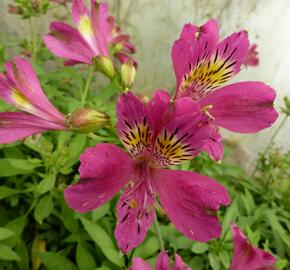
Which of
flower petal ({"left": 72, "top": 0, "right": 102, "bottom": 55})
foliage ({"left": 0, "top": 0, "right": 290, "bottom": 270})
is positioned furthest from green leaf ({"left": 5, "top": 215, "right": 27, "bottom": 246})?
flower petal ({"left": 72, "top": 0, "right": 102, "bottom": 55})

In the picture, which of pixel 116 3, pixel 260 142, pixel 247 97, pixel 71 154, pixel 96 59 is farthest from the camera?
pixel 260 142

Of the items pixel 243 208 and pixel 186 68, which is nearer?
pixel 186 68

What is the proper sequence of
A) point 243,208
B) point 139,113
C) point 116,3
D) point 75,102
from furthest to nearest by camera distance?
point 116,3 < point 243,208 < point 75,102 < point 139,113

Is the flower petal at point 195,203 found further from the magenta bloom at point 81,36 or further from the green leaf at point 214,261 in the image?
the green leaf at point 214,261

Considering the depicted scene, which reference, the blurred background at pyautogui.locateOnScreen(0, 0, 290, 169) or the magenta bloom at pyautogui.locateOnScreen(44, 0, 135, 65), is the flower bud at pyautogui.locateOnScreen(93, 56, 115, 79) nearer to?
the magenta bloom at pyautogui.locateOnScreen(44, 0, 135, 65)

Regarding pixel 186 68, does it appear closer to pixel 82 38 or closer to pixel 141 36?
pixel 82 38

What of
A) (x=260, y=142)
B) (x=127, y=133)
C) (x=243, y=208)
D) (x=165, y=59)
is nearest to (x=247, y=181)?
(x=243, y=208)
